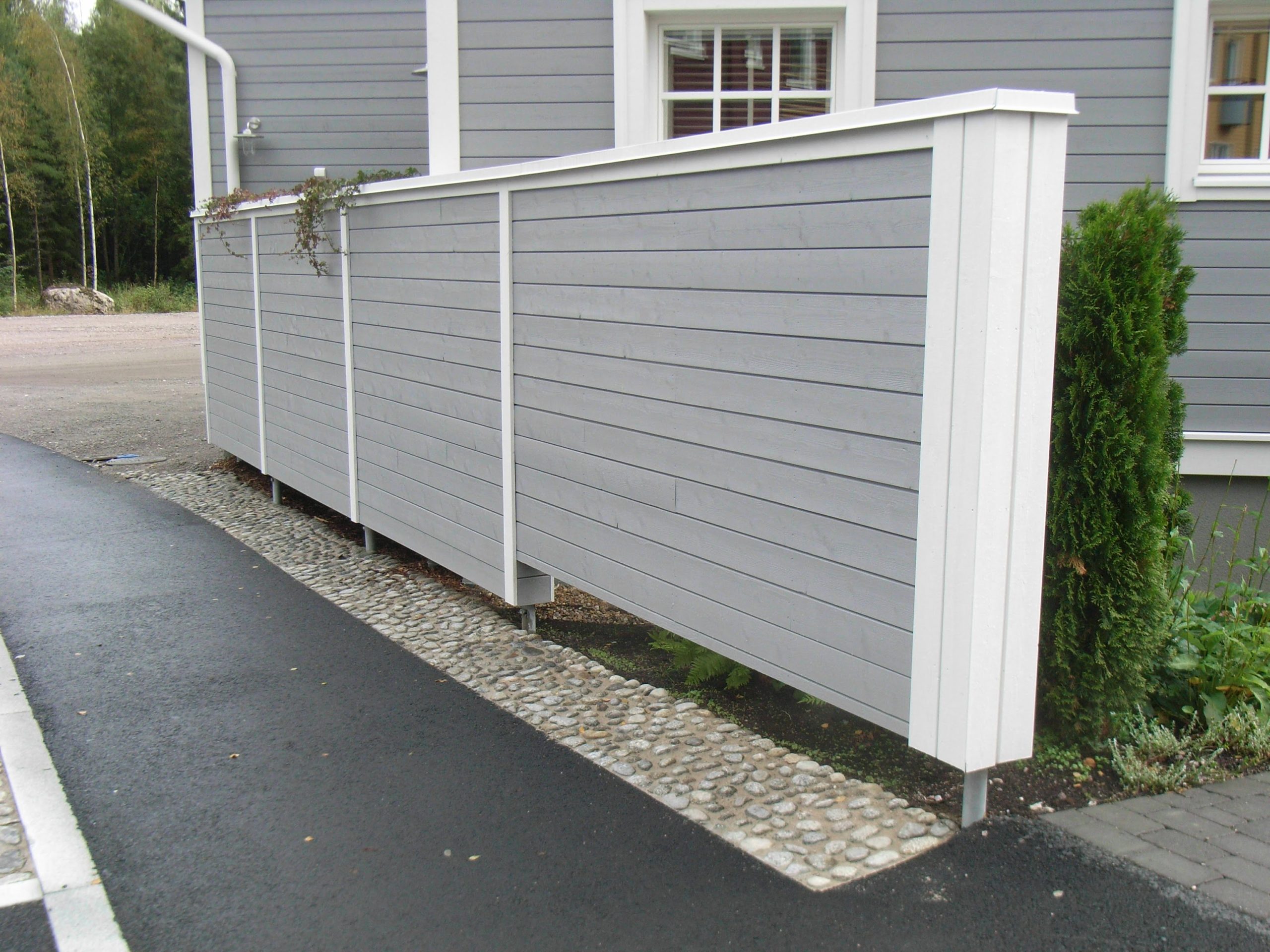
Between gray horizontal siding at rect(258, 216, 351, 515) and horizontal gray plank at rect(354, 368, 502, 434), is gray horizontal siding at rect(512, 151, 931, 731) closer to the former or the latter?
horizontal gray plank at rect(354, 368, 502, 434)

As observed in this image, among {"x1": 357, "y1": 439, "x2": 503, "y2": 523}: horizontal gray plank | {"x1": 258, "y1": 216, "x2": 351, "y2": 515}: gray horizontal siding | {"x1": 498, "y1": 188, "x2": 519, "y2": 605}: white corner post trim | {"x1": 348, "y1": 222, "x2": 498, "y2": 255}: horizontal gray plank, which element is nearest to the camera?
{"x1": 498, "y1": 188, "x2": 519, "y2": 605}: white corner post trim

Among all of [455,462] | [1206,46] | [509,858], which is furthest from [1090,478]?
[1206,46]

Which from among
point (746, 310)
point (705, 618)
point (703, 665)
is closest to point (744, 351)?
point (746, 310)

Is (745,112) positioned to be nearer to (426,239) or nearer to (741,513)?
(426,239)

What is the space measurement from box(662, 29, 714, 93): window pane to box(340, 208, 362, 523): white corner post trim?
232 centimetres

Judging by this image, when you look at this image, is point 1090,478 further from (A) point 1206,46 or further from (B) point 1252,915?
(A) point 1206,46

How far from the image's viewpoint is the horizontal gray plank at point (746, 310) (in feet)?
10.8

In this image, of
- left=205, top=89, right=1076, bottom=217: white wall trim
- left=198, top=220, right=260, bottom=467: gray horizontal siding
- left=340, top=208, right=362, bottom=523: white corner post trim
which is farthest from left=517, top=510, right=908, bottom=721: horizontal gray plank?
left=198, top=220, right=260, bottom=467: gray horizontal siding

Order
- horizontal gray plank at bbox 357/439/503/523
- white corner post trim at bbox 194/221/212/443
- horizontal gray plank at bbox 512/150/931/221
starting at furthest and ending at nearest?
white corner post trim at bbox 194/221/212/443 → horizontal gray plank at bbox 357/439/503/523 → horizontal gray plank at bbox 512/150/931/221

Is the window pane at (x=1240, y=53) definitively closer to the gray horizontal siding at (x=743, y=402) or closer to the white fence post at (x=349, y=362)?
the gray horizontal siding at (x=743, y=402)

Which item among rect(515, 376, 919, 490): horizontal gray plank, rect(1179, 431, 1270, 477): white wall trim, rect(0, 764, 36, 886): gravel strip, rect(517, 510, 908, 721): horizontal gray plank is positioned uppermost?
rect(515, 376, 919, 490): horizontal gray plank

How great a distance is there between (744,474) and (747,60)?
4.36 meters

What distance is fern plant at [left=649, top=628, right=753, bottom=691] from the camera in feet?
15.1

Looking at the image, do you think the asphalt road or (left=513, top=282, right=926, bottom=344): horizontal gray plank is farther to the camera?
(left=513, top=282, right=926, bottom=344): horizontal gray plank
